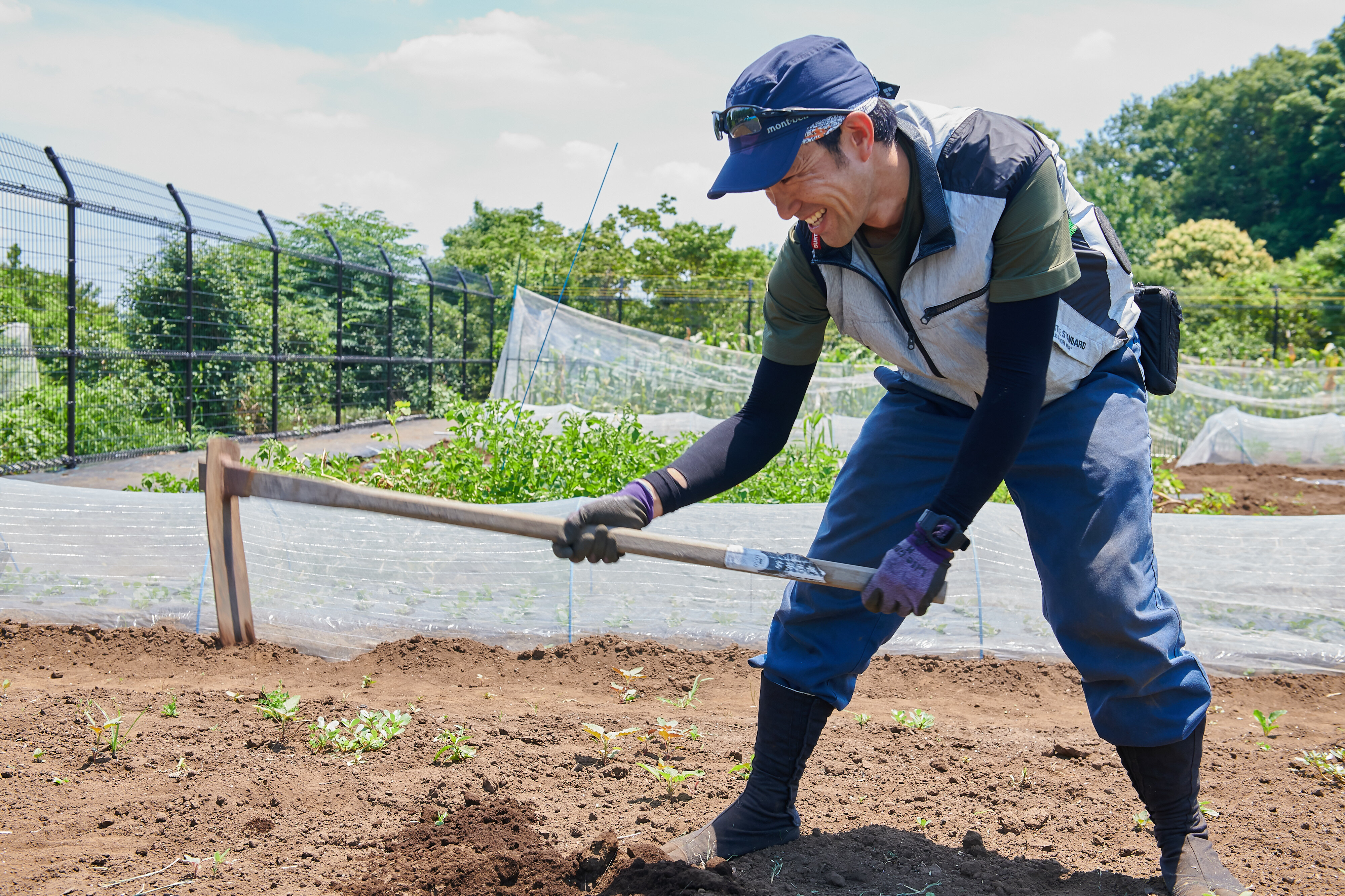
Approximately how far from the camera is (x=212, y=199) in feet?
28.6

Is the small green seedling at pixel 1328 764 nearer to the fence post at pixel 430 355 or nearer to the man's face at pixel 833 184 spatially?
the man's face at pixel 833 184

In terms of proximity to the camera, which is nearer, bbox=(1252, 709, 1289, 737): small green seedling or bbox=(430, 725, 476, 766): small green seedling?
bbox=(430, 725, 476, 766): small green seedling

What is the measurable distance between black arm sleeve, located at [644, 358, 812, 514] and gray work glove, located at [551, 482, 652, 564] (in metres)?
0.08

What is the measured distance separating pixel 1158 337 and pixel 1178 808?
0.98 metres

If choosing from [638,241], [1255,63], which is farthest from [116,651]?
[1255,63]

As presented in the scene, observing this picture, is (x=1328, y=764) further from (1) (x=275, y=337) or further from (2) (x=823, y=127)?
(1) (x=275, y=337)

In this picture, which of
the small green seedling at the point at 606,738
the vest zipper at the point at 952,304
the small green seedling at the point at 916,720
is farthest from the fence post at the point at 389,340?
the vest zipper at the point at 952,304

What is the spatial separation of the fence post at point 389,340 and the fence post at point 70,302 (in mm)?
4999

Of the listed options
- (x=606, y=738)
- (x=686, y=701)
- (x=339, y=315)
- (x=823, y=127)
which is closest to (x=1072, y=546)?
(x=823, y=127)

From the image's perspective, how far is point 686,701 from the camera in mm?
2945

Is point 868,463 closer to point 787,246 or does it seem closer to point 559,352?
point 787,246

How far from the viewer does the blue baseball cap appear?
1663 mm

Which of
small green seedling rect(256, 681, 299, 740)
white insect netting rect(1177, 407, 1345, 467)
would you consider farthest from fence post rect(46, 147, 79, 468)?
white insect netting rect(1177, 407, 1345, 467)

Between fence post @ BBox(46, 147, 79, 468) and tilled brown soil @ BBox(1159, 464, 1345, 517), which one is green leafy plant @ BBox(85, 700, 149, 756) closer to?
fence post @ BBox(46, 147, 79, 468)
